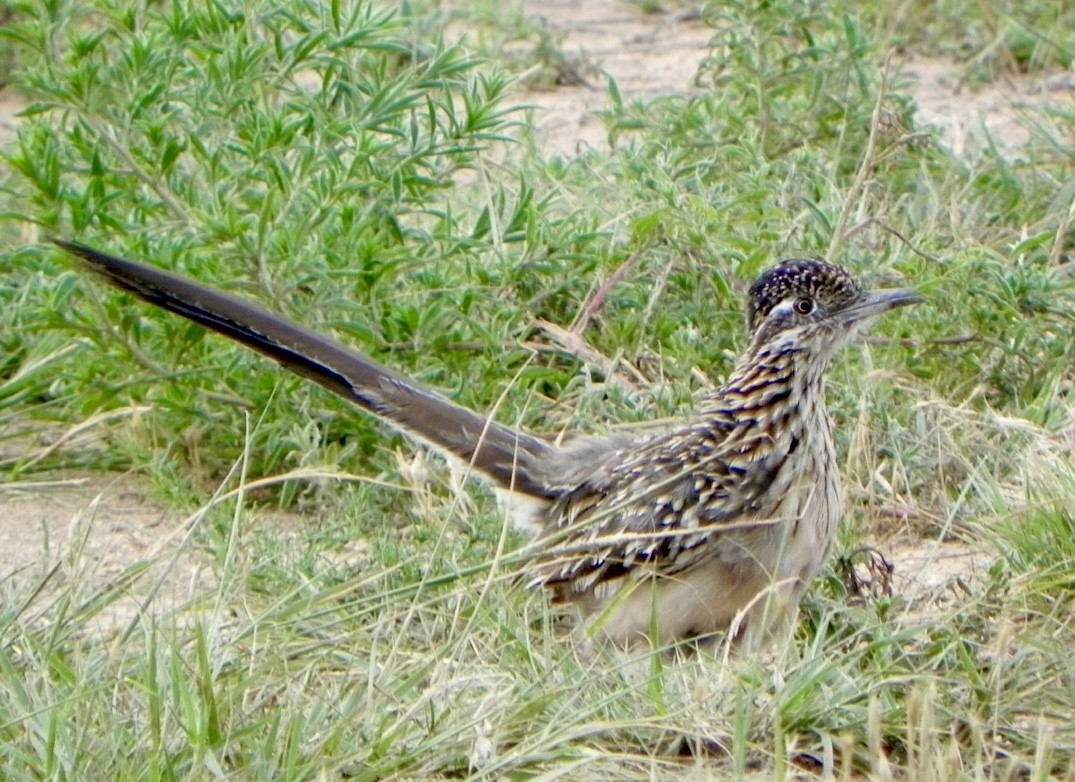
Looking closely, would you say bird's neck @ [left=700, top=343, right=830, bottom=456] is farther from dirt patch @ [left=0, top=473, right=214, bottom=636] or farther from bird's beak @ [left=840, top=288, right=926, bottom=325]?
dirt patch @ [left=0, top=473, right=214, bottom=636]

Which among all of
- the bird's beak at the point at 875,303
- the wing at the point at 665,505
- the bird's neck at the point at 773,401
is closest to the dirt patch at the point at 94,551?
the wing at the point at 665,505

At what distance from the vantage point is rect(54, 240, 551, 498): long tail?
5207 mm

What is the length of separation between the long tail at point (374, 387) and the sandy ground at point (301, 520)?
56 cm

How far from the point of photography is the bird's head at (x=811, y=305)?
5.25 meters

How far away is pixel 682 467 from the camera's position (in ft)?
16.7

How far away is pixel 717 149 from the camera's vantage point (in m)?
7.00

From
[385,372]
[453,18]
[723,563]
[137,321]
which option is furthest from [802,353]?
[453,18]

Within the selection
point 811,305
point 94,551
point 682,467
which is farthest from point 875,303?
point 94,551

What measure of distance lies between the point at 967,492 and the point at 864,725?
1684 mm

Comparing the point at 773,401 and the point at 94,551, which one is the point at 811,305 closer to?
the point at 773,401

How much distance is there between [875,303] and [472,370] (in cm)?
136

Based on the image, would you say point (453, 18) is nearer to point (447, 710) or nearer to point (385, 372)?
point (385, 372)

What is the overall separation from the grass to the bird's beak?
50 centimetres

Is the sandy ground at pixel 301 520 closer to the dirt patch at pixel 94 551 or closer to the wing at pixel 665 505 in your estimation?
the dirt patch at pixel 94 551
